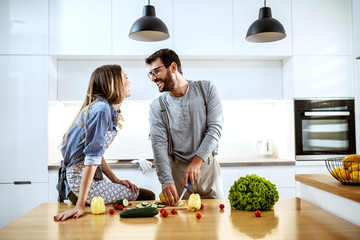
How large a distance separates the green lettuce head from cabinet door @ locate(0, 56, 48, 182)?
242 cm

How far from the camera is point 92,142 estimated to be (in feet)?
5.12

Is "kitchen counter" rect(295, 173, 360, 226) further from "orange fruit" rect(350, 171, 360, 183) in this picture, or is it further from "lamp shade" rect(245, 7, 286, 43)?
"lamp shade" rect(245, 7, 286, 43)

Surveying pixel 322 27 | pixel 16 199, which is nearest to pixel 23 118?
pixel 16 199

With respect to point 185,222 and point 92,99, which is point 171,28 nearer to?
point 92,99

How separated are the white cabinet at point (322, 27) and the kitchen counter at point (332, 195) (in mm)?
2180

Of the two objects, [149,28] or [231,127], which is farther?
[231,127]

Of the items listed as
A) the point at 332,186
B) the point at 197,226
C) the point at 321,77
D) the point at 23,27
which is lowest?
the point at 197,226

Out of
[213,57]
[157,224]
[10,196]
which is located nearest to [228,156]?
[213,57]

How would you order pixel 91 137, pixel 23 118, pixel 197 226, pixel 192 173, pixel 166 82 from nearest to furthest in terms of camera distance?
pixel 197 226
pixel 91 137
pixel 192 173
pixel 166 82
pixel 23 118

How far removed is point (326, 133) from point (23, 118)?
321cm

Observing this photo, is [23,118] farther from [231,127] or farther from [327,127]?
[327,127]

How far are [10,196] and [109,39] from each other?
1.90 metres

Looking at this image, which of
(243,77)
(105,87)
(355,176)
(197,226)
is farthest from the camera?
(243,77)

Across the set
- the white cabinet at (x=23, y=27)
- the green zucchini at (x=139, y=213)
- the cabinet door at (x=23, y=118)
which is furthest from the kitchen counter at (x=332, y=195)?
the white cabinet at (x=23, y=27)
